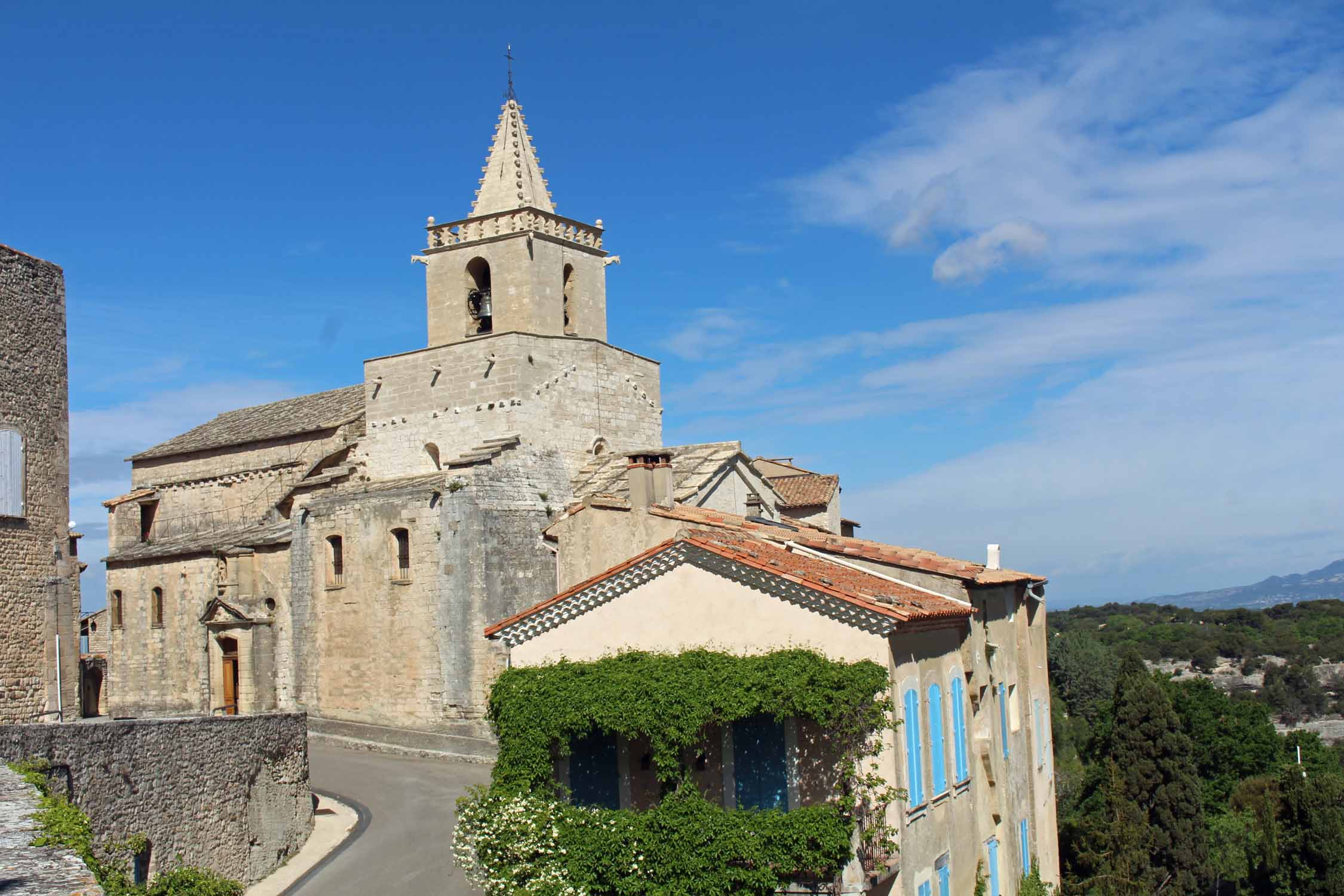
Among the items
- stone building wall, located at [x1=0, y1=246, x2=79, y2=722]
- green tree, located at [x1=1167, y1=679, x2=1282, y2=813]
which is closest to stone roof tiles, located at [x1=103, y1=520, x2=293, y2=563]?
stone building wall, located at [x1=0, y1=246, x2=79, y2=722]

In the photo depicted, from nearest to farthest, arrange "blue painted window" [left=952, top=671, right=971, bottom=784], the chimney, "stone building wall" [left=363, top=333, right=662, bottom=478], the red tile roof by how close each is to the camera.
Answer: the red tile roof → "blue painted window" [left=952, top=671, right=971, bottom=784] → the chimney → "stone building wall" [left=363, top=333, right=662, bottom=478]

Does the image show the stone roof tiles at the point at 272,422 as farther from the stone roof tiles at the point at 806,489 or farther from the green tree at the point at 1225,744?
the green tree at the point at 1225,744

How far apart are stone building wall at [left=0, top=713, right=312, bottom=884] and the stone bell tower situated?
46.5 feet

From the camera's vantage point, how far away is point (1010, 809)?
22219 mm

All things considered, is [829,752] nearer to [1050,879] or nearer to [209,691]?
[1050,879]

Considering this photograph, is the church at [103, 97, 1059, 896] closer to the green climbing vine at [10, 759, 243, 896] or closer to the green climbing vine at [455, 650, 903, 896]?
the green climbing vine at [455, 650, 903, 896]

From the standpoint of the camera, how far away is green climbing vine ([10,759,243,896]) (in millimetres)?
11711

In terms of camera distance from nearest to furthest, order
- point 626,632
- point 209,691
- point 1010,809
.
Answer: point 626,632 → point 1010,809 → point 209,691

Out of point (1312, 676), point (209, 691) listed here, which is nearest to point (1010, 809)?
point (209, 691)

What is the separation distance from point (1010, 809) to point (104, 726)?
14607 millimetres

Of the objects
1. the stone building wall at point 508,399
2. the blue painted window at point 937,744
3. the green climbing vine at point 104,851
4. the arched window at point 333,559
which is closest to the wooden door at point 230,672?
the arched window at point 333,559

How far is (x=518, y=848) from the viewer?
17.5m

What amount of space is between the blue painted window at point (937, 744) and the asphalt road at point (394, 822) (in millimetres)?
7589

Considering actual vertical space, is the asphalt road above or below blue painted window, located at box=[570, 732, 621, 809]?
below
